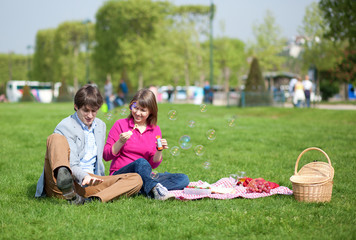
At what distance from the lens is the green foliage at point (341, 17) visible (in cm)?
1648

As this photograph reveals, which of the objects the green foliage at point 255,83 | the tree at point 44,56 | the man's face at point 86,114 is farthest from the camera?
the tree at point 44,56

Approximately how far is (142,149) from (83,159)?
712 mm

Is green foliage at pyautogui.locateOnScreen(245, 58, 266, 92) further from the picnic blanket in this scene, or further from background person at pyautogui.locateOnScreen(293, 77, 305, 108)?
the picnic blanket

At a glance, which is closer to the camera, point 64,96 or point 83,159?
point 83,159

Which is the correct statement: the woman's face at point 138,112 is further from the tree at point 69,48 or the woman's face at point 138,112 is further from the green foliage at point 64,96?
the tree at point 69,48

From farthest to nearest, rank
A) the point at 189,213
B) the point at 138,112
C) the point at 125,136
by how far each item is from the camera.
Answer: the point at 138,112, the point at 125,136, the point at 189,213

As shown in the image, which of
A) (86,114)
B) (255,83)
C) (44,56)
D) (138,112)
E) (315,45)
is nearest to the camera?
(86,114)

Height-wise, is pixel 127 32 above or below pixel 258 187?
above

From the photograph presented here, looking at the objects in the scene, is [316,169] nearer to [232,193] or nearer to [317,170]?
[317,170]

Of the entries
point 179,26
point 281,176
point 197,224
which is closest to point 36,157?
point 281,176

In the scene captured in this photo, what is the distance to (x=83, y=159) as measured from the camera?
5.14 m

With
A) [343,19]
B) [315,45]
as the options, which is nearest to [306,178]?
[343,19]

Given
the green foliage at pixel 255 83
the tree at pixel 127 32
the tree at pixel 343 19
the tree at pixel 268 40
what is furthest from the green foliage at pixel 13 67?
the tree at pixel 343 19

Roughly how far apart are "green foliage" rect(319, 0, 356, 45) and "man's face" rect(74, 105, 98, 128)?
1353 cm
